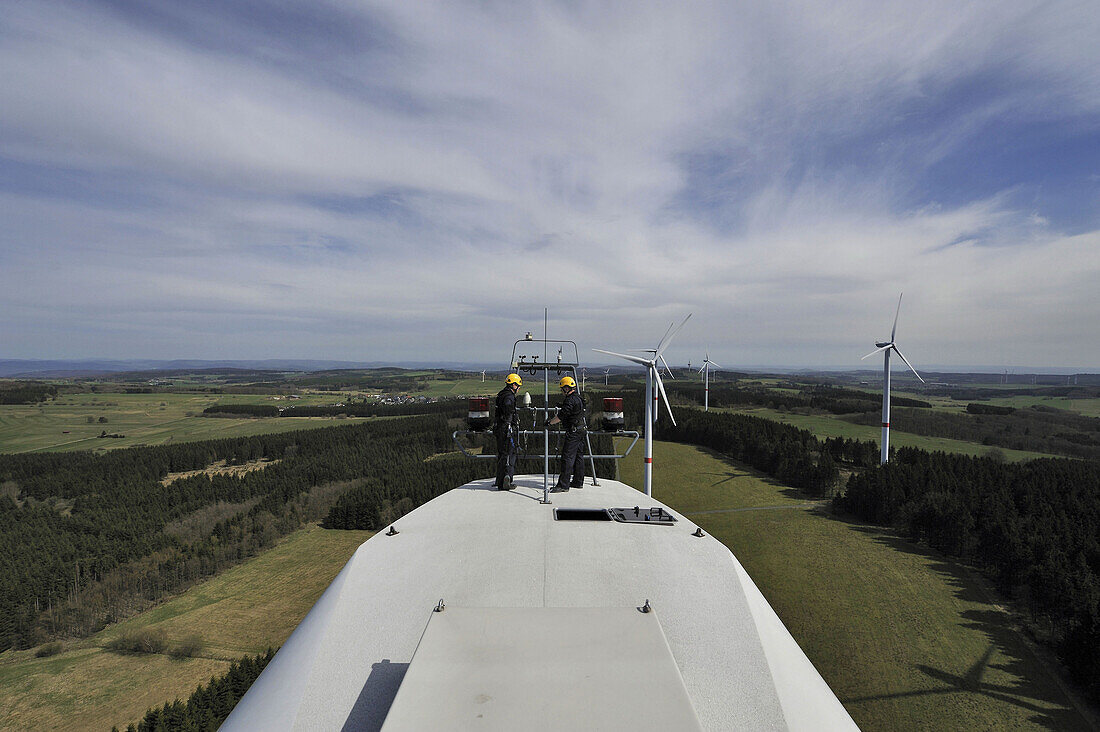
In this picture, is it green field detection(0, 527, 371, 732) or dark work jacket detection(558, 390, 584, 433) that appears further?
green field detection(0, 527, 371, 732)

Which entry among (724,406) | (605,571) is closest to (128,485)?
(605,571)

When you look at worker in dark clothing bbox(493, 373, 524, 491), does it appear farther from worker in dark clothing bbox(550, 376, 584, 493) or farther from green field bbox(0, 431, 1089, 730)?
green field bbox(0, 431, 1089, 730)

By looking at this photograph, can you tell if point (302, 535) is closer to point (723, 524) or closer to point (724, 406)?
point (723, 524)

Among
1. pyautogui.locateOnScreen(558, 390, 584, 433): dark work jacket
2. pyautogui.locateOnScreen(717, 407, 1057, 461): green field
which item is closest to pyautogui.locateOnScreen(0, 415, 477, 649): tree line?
pyautogui.locateOnScreen(558, 390, 584, 433): dark work jacket

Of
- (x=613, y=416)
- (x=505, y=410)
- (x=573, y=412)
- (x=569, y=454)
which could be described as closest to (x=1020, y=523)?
(x=613, y=416)

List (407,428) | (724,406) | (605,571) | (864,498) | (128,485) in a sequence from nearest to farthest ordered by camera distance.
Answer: (605,571) < (864,498) < (128,485) < (407,428) < (724,406)

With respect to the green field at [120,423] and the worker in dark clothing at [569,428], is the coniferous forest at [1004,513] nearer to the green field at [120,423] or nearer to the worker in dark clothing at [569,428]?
the worker in dark clothing at [569,428]

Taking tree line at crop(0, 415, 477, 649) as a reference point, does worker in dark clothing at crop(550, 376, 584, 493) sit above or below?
above

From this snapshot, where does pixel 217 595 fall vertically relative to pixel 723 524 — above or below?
below
